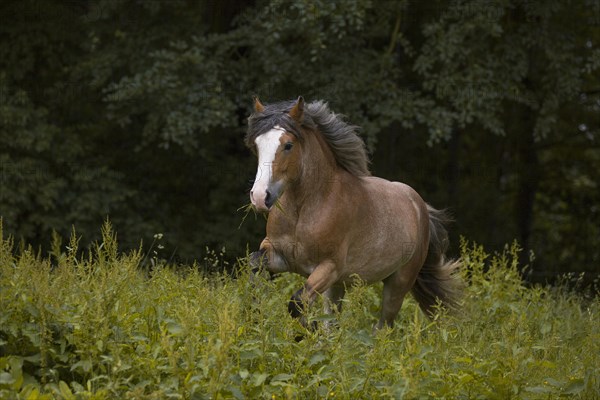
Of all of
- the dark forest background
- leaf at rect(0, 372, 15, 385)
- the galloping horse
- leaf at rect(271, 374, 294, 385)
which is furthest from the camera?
the dark forest background

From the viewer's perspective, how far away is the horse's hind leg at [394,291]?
7.72m

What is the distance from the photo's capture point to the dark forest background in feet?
41.9

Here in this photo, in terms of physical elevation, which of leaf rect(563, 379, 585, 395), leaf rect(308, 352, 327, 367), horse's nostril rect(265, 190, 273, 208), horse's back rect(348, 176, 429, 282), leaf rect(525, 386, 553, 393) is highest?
horse's nostril rect(265, 190, 273, 208)

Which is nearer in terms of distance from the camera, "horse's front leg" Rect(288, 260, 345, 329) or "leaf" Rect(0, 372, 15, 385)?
"leaf" Rect(0, 372, 15, 385)

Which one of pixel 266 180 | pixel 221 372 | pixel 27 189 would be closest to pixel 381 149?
pixel 27 189

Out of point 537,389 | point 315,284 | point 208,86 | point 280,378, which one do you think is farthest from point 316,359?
point 208,86

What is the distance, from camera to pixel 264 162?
238 inches

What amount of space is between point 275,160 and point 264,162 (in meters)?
0.10

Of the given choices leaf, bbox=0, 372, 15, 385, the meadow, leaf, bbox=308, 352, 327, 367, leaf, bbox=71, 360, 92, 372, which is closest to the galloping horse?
the meadow

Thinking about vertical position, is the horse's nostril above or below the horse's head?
below

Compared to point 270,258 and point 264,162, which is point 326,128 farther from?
point 270,258

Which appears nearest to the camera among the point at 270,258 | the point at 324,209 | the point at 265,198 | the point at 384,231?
the point at 265,198

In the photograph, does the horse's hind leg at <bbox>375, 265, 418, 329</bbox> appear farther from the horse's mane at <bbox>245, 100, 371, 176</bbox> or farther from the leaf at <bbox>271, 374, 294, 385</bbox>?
the leaf at <bbox>271, 374, 294, 385</bbox>

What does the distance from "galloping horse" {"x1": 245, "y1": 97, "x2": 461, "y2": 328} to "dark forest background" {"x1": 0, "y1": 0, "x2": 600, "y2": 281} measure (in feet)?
15.9
